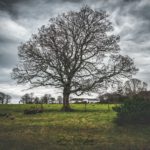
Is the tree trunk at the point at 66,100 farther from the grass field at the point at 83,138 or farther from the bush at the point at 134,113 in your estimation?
the grass field at the point at 83,138

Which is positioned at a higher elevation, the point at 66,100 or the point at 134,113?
the point at 66,100

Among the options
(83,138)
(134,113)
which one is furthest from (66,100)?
→ (83,138)

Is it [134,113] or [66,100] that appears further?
[66,100]

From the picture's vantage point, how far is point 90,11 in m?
37.2

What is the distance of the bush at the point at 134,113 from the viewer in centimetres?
1947

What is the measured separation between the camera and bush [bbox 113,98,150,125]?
63.9 feet

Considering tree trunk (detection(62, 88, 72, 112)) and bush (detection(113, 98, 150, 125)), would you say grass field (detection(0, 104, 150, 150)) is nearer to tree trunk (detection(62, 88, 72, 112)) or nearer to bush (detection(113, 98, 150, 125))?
bush (detection(113, 98, 150, 125))

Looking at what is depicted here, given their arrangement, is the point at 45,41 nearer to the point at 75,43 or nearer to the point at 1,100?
the point at 75,43

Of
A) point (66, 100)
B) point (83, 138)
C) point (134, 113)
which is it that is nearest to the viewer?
point (83, 138)

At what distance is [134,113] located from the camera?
19.5m

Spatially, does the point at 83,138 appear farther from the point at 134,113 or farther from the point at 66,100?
the point at 66,100

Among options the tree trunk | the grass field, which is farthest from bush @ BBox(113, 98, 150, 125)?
the tree trunk

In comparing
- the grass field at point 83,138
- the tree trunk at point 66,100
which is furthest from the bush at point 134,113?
the tree trunk at point 66,100

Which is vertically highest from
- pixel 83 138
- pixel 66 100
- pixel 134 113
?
pixel 66 100
